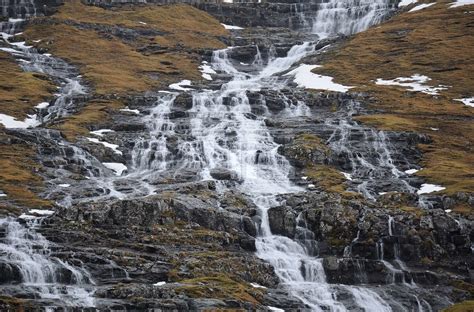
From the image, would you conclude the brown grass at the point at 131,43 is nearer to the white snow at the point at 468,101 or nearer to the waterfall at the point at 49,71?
the waterfall at the point at 49,71

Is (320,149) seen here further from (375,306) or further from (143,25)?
(143,25)

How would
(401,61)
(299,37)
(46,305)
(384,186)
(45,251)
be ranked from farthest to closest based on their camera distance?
(299,37) → (401,61) → (384,186) → (45,251) → (46,305)

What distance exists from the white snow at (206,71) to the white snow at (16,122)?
99.9ft

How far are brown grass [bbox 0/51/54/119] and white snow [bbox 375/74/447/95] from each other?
42.4 meters

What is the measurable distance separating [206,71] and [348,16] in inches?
1678

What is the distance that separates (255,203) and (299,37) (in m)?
76.1

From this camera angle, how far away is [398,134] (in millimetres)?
67625

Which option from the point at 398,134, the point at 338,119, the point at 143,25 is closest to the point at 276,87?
the point at 338,119

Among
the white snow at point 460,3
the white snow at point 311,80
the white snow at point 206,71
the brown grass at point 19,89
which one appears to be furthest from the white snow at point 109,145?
the white snow at point 460,3

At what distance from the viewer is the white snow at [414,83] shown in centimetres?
8844

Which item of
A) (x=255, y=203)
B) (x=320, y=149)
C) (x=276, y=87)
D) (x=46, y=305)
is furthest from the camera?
(x=276, y=87)

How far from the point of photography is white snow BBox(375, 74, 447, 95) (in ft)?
290

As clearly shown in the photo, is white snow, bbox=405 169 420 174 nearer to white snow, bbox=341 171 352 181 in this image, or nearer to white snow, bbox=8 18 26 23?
white snow, bbox=341 171 352 181

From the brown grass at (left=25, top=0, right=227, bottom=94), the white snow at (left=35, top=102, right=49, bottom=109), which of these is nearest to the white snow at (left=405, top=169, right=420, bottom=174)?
the brown grass at (left=25, top=0, right=227, bottom=94)
